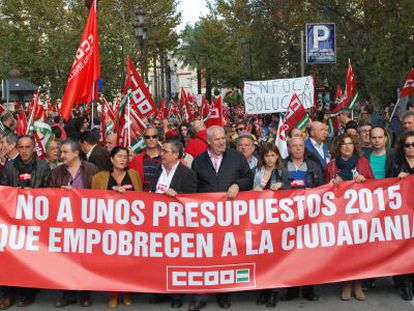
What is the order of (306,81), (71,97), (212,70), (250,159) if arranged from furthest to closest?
(212,70)
(306,81)
(71,97)
(250,159)

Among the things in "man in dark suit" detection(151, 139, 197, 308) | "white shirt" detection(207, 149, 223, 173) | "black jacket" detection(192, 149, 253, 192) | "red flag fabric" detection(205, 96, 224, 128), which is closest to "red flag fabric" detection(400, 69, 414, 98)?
"red flag fabric" detection(205, 96, 224, 128)

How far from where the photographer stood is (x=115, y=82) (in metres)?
34.6

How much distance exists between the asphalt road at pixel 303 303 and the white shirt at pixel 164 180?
1135 millimetres

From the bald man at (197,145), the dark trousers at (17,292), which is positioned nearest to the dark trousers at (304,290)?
the dark trousers at (17,292)

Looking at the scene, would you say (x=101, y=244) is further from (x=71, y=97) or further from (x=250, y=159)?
(x=71, y=97)

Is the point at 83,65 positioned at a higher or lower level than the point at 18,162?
higher

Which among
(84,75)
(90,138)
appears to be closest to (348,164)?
(90,138)

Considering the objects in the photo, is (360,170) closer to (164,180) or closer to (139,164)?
(164,180)

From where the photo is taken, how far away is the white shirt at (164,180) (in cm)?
681

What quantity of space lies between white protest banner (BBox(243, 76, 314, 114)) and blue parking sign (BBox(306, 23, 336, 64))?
730 cm

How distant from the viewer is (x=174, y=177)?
6773 mm

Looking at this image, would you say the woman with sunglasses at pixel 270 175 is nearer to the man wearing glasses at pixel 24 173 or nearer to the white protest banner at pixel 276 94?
the man wearing glasses at pixel 24 173

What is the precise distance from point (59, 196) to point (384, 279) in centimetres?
363

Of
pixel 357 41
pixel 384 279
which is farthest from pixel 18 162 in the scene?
pixel 357 41
